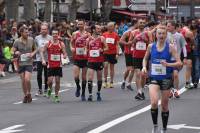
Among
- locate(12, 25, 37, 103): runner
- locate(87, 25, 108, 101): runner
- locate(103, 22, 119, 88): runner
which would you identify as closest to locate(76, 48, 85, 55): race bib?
locate(87, 25, 108, 101): runner

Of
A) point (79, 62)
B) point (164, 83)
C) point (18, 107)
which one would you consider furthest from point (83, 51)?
point (164, 83)

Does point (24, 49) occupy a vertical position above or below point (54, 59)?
above

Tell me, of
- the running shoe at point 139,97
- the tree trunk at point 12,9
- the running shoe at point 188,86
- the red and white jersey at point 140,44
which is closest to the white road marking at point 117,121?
the running shoe at point 139,97

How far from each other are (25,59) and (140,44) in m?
3.07

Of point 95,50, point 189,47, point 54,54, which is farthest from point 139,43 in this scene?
point 54,54

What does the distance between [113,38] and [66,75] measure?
17.5 feet

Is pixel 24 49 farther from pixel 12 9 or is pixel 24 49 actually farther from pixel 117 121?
pixel 12 9

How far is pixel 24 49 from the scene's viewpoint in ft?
59.1

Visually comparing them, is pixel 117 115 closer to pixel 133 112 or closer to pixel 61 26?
pixel 133 112

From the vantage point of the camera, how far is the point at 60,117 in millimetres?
14953

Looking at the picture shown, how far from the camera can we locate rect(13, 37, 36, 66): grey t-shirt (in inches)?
703

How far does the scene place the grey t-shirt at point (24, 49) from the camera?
1784cm

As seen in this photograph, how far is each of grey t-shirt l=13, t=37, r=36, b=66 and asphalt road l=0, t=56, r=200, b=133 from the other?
3.21ft

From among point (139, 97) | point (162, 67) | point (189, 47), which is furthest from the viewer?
point (189, 47)
